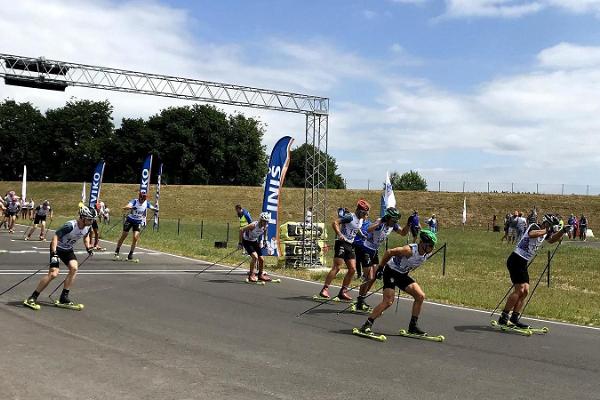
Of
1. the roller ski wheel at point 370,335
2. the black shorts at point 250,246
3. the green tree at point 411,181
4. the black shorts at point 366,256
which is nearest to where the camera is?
the roller ski wheel at point 370,335

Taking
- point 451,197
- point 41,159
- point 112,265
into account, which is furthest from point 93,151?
point 112,265

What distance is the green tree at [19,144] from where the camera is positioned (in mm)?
105250

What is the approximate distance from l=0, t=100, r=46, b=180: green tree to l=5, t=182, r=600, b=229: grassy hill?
31.2 m

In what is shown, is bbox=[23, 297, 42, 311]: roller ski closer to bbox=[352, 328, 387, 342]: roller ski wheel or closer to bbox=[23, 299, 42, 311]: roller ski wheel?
bbox=[23, 299, 42, 311]: roller ski wheel

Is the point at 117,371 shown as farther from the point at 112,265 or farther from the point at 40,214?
the point at 40,214

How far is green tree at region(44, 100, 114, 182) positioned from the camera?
102m

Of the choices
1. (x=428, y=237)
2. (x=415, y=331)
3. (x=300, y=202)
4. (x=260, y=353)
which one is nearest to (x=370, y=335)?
(x=415, y=331)

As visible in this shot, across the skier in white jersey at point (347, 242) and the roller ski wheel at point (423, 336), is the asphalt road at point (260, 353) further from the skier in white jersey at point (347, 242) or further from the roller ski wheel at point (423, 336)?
the skier in white jersey at point (347, 242)

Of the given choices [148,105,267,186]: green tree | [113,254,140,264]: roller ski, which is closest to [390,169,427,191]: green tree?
[148,105,267,186]: green tree

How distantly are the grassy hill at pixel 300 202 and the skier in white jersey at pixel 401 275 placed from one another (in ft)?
179

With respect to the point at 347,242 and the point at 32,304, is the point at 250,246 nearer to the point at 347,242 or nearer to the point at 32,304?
the point at 347,242

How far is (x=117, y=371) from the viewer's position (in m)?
6.18

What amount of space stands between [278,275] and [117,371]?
10.5 meters

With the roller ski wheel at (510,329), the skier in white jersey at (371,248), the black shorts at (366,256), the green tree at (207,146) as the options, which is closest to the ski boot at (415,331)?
the roller ski wheel at (510,329)
